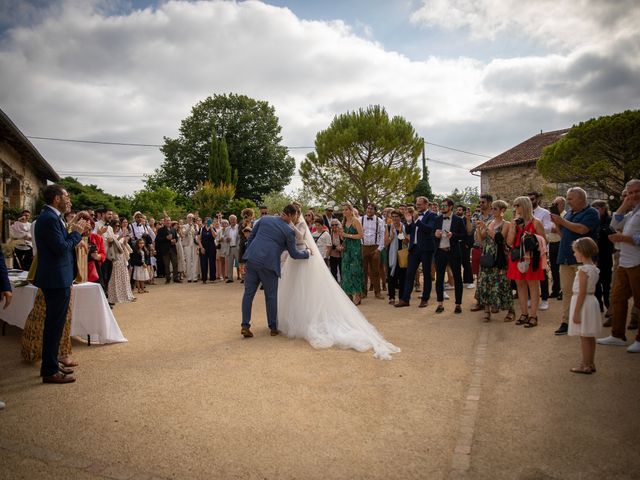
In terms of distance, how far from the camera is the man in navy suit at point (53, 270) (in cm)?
486

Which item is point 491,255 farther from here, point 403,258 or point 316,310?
point 316,310

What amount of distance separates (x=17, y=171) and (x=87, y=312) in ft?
52.1

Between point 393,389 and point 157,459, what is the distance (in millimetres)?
2332

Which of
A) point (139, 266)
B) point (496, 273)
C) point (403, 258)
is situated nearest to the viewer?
point (496, 273)

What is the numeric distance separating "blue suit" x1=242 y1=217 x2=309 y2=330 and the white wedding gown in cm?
22

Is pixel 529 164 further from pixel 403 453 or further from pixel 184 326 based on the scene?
pixel 403 453

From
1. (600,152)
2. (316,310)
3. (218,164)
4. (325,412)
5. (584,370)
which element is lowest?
(325,412)

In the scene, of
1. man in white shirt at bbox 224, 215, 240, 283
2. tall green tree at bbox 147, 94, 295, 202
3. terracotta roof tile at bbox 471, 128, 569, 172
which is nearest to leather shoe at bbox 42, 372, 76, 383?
man in white shirt at bbox 224, 215, 240, 283

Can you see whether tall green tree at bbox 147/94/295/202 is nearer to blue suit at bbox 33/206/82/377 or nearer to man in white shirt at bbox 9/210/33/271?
man in white shirt at bbox 9/210/33/271

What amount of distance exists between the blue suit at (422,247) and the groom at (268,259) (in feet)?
8.91

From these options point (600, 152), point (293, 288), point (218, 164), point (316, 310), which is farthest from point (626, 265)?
point (218, 164)

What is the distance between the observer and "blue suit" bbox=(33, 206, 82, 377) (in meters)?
4.85

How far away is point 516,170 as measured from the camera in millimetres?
33250

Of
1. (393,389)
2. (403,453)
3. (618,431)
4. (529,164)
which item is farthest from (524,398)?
(529,164)
